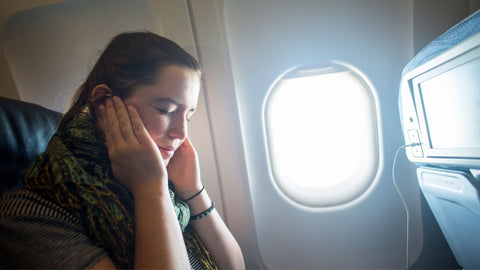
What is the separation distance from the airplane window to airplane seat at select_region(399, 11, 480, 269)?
0.73 feet

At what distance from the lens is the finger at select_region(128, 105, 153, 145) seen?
0.75m

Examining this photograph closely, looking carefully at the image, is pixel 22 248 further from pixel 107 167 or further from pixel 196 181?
pixel 196 181

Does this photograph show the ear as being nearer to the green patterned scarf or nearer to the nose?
the green patterned scarf

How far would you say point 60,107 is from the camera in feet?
Answer: 4.21

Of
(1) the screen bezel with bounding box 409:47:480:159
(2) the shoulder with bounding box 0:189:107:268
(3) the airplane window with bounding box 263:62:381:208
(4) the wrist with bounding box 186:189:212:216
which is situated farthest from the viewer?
(3) the airplane window with bounding box 263:62:381:208

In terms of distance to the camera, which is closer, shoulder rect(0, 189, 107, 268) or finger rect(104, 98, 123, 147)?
shoulder rect(0, 189, 107, 268)

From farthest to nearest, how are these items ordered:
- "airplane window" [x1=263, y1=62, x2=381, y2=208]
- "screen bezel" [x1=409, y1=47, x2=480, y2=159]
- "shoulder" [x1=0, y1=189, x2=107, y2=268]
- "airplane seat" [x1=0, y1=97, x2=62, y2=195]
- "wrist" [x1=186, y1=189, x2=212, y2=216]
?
"airplane window" [x1=263, y1=62, x2=381, y2=208] < "wrist" [x1=186, y1=189, x2=212, y2=216] < "airplane seat" [x1=0, y1=97, x2=62, y2=195] < "screen bezel" [x1=409, y1=47, x2=480, y2=159] < "shoulder" [x1=0, y1=189, x2=107, y2=268]

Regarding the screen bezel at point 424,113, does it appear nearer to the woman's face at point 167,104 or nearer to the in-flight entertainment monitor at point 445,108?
the in-flight entertainment monitor at point 445,108

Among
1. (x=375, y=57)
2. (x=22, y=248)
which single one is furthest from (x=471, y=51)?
(x=22, y=248)

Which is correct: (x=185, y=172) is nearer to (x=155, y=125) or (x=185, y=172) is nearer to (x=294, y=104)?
(x=155, y=125)

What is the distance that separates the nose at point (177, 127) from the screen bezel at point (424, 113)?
2.59 feet

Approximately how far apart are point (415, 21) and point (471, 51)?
1.76 feet

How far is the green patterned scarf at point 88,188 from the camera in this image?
0.62 m

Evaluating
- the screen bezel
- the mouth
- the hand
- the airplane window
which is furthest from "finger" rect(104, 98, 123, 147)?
the screen bezel
